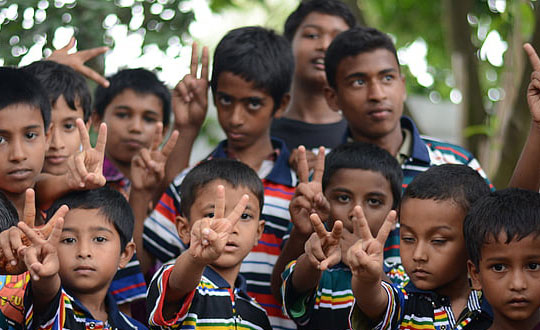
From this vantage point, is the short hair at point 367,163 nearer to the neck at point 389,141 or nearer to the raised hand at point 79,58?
the neck at point 389,141

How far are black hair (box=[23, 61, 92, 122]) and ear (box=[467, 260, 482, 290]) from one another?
2017 mm

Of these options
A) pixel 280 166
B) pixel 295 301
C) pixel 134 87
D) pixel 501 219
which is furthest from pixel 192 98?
pixel 501 219

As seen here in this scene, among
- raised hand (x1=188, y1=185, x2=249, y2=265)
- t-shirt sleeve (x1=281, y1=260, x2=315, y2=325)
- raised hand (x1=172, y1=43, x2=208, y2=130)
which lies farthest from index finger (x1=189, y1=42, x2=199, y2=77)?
raised hand (x1=188, y1=185, x2=249, y2=265)

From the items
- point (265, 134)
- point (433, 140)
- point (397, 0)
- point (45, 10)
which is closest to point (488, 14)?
point (397, 0)

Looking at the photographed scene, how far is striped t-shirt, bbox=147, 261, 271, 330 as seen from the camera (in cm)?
301

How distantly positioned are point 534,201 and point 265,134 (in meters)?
1.44

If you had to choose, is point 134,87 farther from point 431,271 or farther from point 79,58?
point 431,271

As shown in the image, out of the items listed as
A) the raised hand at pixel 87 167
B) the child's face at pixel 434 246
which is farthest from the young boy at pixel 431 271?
the raised hand at pixel 87 167

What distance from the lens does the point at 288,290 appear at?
3.25 m

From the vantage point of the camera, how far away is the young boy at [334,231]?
3059 millimetres

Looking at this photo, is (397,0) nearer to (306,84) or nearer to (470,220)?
(306,84)

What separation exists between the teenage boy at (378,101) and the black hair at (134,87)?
99 cm

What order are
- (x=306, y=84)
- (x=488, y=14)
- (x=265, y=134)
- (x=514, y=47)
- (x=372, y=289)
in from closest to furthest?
(x=372, y=289), (x=265, y=134), (x=306, y=84), (x=514, y=47), (x=488, y=14)

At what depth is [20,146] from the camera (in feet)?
11.2
